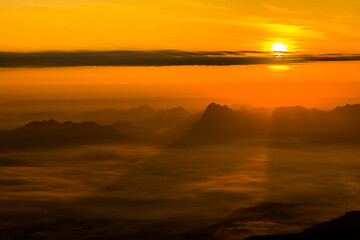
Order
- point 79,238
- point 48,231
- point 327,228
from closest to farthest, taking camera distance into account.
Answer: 1. point 327,228
2. point 79,238
3. point 48,231

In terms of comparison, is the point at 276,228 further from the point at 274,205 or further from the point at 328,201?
the point at 328,201

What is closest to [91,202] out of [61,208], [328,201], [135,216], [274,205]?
[61,208]

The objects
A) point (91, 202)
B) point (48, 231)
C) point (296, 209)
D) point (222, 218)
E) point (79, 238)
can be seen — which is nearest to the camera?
point (79, 238)

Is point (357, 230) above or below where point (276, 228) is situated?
above

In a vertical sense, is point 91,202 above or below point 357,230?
below

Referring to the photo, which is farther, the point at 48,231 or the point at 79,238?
the point at 48,231

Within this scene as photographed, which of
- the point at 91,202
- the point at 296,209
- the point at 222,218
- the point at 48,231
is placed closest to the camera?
the point at 48,231

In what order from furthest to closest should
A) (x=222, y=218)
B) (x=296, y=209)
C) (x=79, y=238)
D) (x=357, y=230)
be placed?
(x=296, y=209) < (x=222, y=218) < (x=79, y=238) < (x=357, y=230)

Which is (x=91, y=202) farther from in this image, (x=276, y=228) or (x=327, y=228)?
(x=327, y=228)

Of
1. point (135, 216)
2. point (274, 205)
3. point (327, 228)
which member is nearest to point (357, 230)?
point (327, 228)
